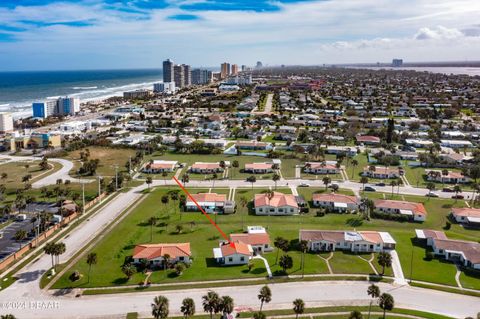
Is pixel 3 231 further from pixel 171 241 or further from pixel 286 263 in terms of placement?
pixel 286 263

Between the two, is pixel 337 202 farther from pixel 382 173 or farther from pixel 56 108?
pixel 56 108

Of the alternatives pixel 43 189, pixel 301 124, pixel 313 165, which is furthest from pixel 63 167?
pixel 301 124

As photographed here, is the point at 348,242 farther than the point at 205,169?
No

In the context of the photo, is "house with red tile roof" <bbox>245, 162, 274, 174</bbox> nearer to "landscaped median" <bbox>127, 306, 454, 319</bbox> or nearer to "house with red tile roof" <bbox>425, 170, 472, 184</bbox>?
"house with red tile roof" <bbox>425, 170, 472, 184</bbox>

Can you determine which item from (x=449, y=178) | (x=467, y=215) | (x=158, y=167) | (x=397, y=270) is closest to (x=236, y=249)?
(x=397, y=270)

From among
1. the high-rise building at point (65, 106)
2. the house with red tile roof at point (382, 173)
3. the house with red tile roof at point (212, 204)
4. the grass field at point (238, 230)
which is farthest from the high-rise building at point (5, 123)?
the house with red tile roof at point (382, 173)

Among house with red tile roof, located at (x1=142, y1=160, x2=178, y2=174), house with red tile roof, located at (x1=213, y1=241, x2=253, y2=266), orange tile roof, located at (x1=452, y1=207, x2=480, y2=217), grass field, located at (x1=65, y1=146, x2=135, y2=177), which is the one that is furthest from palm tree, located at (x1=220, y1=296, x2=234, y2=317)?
grass field, located at (x1=65, y1=146, x2=135, y2=177)
